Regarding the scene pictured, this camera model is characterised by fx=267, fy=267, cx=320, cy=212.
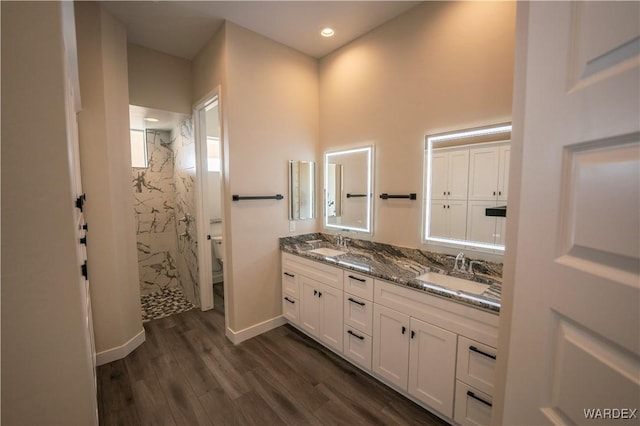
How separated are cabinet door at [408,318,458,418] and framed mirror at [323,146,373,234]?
3.61 feet

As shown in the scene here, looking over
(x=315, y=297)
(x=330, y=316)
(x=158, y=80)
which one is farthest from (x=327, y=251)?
(x=158, y=80)

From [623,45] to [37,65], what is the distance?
1.51 metres

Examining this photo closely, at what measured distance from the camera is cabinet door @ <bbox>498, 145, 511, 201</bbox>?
1739 millimetres

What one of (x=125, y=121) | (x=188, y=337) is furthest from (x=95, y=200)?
(x=188, y=337)

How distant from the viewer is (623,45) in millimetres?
469

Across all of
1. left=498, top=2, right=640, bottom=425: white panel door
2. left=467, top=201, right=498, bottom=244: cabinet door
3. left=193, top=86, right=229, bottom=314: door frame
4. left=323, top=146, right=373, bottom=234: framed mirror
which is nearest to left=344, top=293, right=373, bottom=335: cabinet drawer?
left=323, top=146, right=373, bottom=234: framed mirror

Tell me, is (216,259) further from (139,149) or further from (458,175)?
(458,175)

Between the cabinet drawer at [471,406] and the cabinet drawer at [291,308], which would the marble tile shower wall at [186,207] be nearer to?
the cabinet drawer at [291,308]

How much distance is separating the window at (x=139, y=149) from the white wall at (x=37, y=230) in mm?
3209

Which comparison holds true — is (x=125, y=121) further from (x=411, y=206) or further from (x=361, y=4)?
(x=411, y=206)

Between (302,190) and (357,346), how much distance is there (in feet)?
5.34

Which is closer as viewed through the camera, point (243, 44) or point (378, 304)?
point (378, 304)

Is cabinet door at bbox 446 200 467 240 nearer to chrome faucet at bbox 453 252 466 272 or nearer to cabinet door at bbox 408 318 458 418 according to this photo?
chrome faucet at bbox 453 252 466 272

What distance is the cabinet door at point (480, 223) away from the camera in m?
1.84
